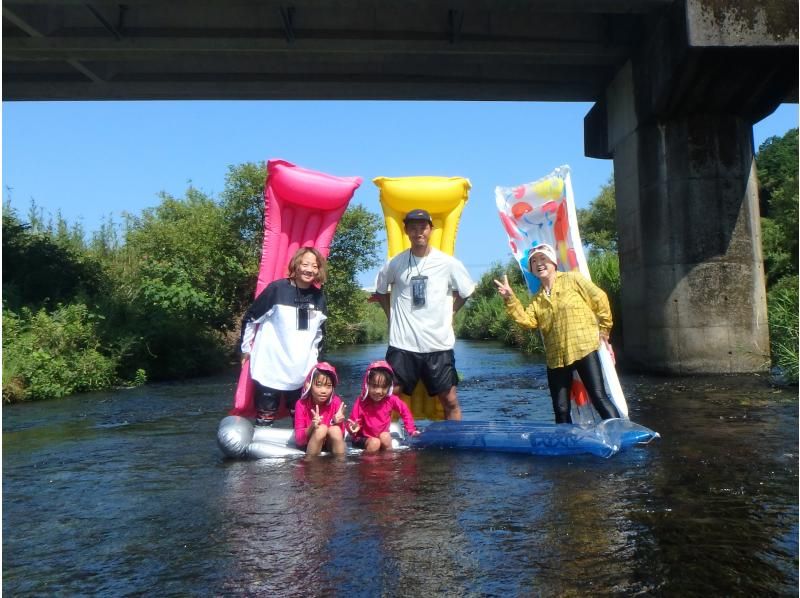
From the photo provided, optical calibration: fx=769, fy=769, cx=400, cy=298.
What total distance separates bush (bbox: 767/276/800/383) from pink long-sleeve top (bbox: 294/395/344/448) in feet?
23.6

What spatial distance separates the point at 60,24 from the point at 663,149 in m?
11.1

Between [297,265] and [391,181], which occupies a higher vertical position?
[391,181]

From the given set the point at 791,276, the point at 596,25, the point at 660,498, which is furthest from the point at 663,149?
the point at 660,498

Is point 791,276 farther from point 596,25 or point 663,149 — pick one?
point 596,25

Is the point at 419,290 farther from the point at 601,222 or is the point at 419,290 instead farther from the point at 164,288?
the point at 601,222

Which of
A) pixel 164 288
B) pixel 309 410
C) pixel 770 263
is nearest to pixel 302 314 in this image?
pixel 309 410

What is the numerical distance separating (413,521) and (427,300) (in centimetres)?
258

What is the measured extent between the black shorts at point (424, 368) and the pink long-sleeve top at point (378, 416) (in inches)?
10.6

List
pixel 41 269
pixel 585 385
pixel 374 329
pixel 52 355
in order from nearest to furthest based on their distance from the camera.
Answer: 1. pixel 585 385
2. pixel 52 355
3. pixel 41 269
4. pixel 374 329

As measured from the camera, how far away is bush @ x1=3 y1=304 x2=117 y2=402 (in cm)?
1265

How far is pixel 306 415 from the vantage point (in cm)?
597

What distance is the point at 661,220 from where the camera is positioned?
13.7 metres

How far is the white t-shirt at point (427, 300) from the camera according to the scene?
20.6 ft

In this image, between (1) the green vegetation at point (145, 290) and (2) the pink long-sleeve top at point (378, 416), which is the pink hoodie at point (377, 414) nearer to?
(2) the pink long-sleeve top at point (378, 416)
